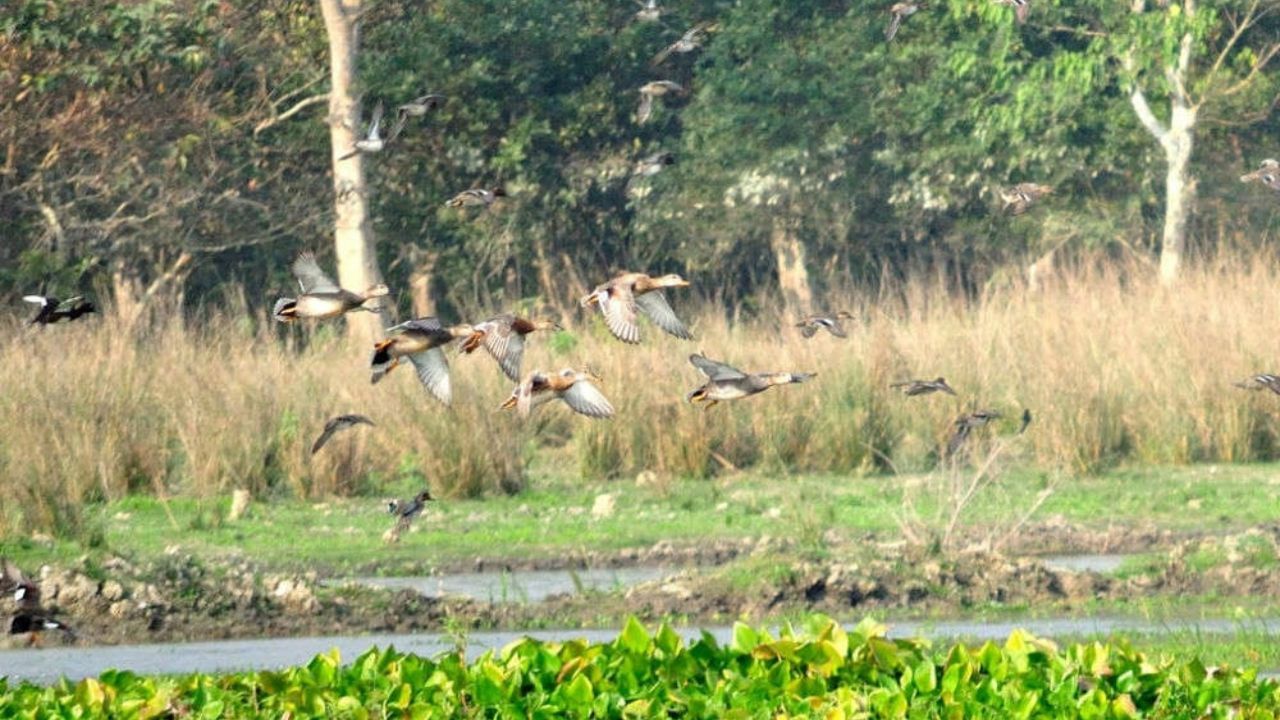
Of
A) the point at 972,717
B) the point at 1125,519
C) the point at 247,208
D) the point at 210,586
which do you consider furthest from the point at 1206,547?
the point at 247,208

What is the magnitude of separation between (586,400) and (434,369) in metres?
0.78

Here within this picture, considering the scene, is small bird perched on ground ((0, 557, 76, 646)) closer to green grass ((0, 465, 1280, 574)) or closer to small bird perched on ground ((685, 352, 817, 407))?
green grass ((0, 465, 1280, 574))

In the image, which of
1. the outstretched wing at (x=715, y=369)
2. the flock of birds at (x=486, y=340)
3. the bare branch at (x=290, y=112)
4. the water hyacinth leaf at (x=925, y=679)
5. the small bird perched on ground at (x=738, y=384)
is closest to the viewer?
the water hyacinth leaf at (x=925, y=679)

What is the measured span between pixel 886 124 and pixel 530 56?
5.11m

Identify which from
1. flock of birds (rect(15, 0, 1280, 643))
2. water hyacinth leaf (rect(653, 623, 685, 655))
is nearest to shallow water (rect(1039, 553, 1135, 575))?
flock of birds (rect(15, 0, 1280, 643))

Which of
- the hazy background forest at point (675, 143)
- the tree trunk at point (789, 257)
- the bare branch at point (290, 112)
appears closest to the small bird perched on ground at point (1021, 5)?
the hazy background forest at point (675, 143)

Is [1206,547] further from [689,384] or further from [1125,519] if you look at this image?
[689,384]

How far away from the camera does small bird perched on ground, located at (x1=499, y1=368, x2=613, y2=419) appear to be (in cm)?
1030

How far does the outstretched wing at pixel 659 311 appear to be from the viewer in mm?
10844

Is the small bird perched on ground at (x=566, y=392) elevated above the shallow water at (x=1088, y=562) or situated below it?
above

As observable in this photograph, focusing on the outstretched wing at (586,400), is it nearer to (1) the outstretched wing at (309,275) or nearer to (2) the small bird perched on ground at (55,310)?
(1) the outstretched wing at (309,275)

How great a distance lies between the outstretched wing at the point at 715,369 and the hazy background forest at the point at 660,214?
5993mm

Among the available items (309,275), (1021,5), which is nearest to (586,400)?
(309,275)

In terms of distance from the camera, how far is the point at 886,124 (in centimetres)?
3394
